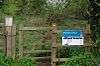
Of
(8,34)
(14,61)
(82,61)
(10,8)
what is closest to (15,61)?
(14,61)

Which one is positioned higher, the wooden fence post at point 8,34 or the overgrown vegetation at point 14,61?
the wooden fence post at point 8,34

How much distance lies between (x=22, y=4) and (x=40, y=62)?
4483 mm

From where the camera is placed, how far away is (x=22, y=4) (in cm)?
1477

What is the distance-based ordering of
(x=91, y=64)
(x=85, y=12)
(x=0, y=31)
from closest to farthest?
1. (x=91, y=64)
2. (x=0, y=31)
3. (x=85, y=12)

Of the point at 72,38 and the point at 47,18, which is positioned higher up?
the point at 47,18

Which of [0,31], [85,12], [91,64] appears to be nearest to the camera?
[91,64]

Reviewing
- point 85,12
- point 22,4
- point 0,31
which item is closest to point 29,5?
point 22,4

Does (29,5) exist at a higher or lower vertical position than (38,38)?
higher

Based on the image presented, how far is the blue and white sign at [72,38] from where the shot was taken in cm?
1031

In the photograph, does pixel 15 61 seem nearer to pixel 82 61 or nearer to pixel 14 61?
pixel 14 61

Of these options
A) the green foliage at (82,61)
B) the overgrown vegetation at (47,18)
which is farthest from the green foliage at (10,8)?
the green foliage at (82,61)

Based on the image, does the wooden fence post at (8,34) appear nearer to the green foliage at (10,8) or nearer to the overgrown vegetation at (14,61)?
the overgrown vegetation at (14,61)

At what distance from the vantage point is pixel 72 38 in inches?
407

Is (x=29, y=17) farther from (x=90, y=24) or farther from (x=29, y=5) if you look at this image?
(x=90, y=24)
